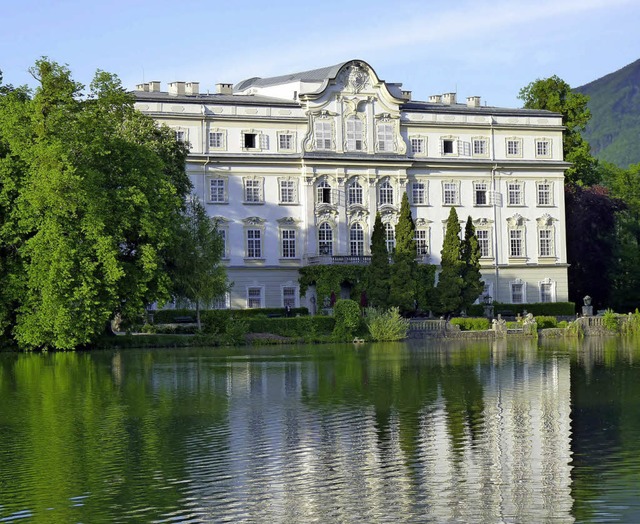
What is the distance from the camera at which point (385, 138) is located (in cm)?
7106

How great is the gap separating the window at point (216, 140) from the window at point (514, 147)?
17023 millimetres

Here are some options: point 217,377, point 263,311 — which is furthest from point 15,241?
point 263,311

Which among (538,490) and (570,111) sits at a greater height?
(570,111)

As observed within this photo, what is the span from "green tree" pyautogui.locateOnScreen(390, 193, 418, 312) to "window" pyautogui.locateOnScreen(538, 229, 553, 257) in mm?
14648

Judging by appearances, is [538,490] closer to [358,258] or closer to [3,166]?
[3,166]

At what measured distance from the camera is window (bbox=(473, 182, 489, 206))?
7350 cm

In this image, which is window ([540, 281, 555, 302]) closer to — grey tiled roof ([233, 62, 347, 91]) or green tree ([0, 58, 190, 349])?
grey tiled roof ([233, 62, 347, 91])

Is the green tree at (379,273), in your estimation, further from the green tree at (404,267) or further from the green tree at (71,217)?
the green tree at (71,217)

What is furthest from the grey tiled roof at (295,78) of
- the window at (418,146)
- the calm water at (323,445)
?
the calm water at (323,445)

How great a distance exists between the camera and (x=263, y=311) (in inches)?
2606

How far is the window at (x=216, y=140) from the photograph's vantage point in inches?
2680

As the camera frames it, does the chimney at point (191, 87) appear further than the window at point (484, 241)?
No

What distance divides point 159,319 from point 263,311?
19.7ft

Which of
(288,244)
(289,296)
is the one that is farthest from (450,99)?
(289,296)
